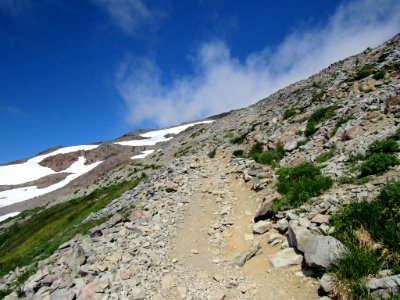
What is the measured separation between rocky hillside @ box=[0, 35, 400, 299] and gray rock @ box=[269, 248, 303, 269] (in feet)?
0.14

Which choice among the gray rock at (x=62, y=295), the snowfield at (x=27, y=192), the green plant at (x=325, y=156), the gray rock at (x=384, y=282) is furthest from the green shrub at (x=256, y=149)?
the snowfield at (x=27, y=192)

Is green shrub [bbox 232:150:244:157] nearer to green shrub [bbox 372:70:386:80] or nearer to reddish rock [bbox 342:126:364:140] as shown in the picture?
reddish rock [bbox 342:126:364:140]

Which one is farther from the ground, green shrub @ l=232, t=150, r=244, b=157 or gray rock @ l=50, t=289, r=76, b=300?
green shrub @ l=232, t=150, r=244, b=157

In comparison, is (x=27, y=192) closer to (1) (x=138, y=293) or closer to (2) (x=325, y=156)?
(1) (x=138, y=293)

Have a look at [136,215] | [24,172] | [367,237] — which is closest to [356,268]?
[367,237]

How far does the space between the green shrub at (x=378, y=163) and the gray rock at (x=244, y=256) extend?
16.7ft

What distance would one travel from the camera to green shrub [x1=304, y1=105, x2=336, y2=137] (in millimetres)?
20922

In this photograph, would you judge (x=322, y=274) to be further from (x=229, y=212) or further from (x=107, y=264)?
(x=107, y=264)

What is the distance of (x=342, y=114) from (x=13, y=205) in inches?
3398

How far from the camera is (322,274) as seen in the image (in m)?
9.16

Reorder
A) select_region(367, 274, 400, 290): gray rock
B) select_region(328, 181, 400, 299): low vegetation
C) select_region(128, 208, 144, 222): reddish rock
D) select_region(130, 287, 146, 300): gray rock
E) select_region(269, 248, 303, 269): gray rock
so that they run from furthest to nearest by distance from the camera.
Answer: select_region(128, 208, 144, 222): reddish rock, select_region(130, 287, 146, 300): gray rock, select_region(269, 248, 303, 269): gray rock, select_region(328, 181, 400, 299): low vegetation, select_region(367, 274, 400, 290): gray rock

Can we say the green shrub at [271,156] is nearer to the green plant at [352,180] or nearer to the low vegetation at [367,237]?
Result: the green plant at [352,180]

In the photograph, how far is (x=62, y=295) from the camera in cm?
1270

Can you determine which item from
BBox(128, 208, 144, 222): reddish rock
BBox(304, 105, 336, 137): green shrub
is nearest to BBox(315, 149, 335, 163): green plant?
BBox(304, 105, 336, 137): green shrub
